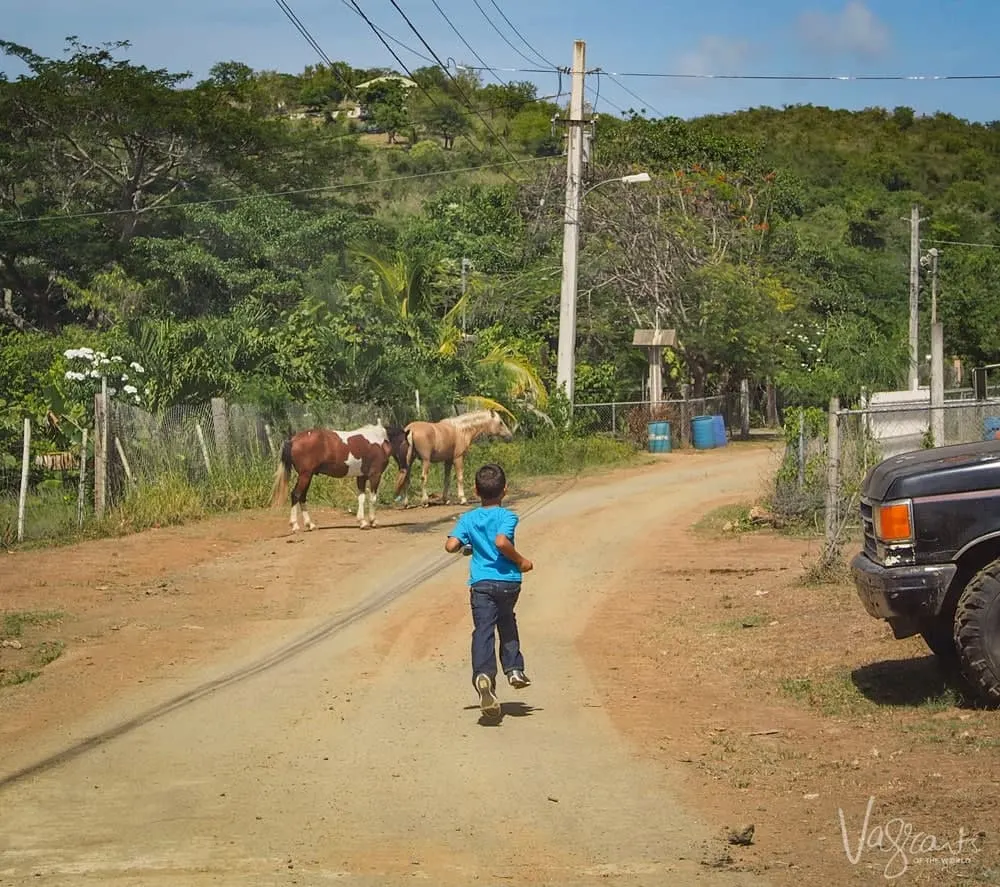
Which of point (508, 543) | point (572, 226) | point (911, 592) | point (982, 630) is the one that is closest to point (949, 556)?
point (911, 592)

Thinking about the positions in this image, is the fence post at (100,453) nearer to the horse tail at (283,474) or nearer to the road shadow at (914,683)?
the horse tail at (283,474)

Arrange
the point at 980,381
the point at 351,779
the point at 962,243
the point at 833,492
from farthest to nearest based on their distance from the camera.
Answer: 1. the point at 962,243
2. the point at 980,381
3. the point at 833,492
4. the point at 351,779

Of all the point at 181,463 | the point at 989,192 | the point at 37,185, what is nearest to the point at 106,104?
the point at 37,185

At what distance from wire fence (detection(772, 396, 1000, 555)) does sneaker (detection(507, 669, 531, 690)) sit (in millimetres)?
6720

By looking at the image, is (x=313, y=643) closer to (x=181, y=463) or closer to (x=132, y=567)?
(x=132, y=567)

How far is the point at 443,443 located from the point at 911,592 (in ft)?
53.7

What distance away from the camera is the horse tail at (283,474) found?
2172cm

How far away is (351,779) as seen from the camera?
8.06m

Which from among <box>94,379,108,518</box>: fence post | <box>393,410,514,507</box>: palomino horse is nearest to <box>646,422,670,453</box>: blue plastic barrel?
<box>393,410,514,507</box>: palomino horse

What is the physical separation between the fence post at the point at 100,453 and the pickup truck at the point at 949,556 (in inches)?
586

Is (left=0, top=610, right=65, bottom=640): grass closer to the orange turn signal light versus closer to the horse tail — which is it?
the horse tail

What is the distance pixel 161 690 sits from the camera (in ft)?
36.5

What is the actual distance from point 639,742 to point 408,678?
2744 mm

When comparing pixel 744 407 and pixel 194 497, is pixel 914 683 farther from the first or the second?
pixel 744 407
